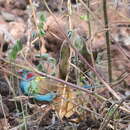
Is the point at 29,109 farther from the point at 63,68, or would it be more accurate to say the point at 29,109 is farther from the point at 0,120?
the point at 63,68

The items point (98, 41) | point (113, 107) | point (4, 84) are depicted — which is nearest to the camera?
point (113, 107)

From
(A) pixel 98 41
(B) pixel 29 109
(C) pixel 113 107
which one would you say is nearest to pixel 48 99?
(B) pixel 29 109

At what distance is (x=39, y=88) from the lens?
2.24m

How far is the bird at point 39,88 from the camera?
2.16m

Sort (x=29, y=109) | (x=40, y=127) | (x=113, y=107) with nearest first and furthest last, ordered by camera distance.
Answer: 1. (x=113, y=107)
2. (x=40, y=127)
3. (x=29, y=109)

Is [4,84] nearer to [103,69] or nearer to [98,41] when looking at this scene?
[103,69]

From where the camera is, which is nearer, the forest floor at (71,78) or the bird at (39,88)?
the forest floor at (71,78)

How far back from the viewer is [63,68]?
6.93 ft

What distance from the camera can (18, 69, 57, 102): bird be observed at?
2.16m

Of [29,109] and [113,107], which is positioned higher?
[113,107]

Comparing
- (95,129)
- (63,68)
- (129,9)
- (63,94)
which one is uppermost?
(129,9)

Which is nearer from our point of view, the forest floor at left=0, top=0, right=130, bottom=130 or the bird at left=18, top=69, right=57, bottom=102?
the forest floor at left=0, top=0, right=130, bottom=130

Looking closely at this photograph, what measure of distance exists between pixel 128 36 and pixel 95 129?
129cm

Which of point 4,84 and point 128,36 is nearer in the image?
point 4,84
